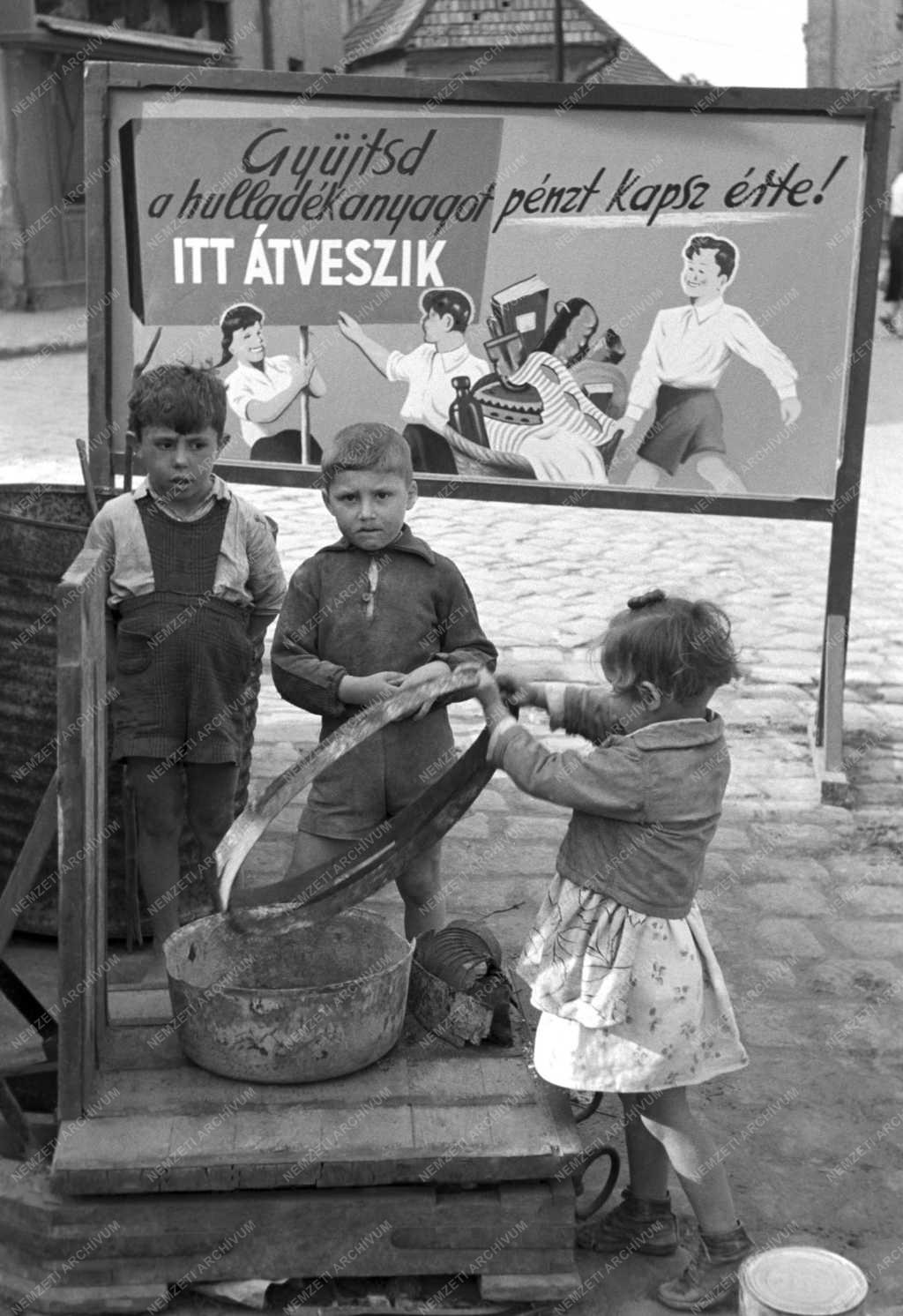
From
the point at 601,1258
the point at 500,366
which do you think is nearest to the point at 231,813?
the point at 601,1258

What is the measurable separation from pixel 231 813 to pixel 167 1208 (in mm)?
1439

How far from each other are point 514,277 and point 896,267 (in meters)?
15.9

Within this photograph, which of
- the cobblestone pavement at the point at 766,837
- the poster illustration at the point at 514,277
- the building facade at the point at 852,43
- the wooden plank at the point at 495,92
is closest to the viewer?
the cobblestone pavement at the point at 766,837

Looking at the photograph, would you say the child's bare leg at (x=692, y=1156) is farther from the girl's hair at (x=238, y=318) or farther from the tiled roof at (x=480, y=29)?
the tiled roof at (x=480, y=29)

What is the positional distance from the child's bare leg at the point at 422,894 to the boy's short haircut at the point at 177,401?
1.09 m

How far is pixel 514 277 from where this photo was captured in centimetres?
539

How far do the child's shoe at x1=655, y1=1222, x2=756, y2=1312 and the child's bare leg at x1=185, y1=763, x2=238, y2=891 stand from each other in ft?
5.00

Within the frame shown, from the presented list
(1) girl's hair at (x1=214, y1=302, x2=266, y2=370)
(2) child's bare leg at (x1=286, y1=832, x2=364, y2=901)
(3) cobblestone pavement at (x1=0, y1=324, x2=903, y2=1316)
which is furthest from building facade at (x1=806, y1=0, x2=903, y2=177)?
(2) child's bare leg at (x1=286, y1=832, x2=364, y2=901)

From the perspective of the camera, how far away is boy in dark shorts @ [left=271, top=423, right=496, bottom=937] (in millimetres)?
3449

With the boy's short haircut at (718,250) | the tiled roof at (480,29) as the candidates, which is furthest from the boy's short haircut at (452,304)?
the tiled roof at (480,29)

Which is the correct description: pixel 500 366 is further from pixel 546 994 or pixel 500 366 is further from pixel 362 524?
pixel 546 994

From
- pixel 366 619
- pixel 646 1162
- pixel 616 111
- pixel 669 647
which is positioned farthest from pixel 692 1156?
pixel 616 111

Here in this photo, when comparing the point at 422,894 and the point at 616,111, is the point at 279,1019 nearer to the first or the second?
the point at 422,894

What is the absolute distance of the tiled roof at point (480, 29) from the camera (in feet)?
103
